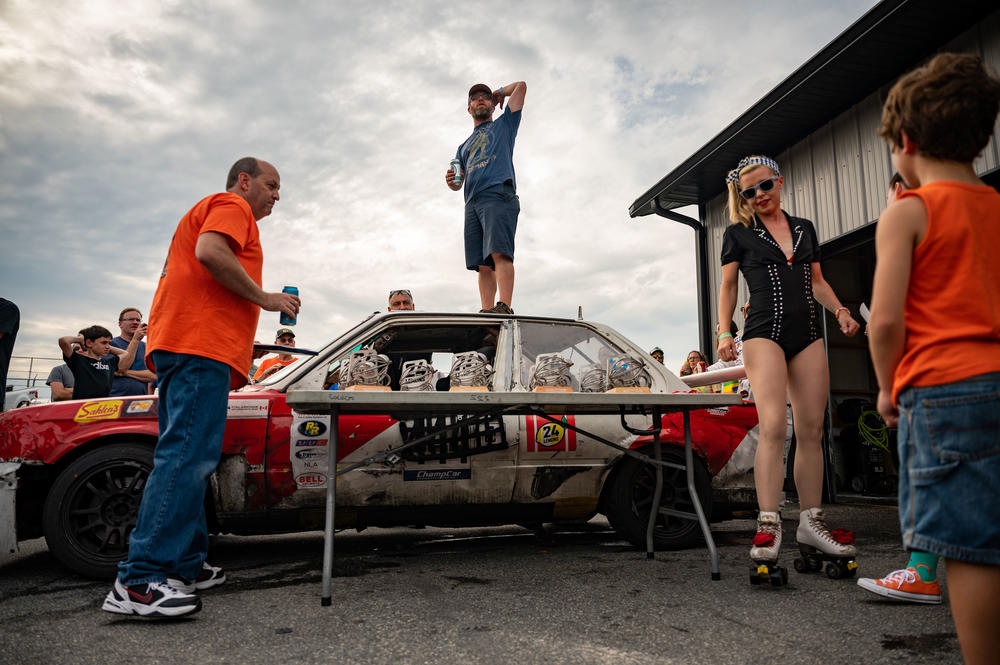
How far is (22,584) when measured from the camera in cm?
315

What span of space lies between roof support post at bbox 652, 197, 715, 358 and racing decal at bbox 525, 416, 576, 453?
662 cm

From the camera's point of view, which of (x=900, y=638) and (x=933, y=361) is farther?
(x=900, y=638)

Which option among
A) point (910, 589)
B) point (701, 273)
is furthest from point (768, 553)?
point (701, 273)

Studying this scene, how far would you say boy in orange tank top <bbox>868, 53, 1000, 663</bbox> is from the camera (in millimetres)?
1231

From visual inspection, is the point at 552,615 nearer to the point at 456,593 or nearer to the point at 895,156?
the point at 456,593

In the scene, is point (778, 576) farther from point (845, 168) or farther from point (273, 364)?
point (845, 168)

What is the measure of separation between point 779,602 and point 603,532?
93.5 inches

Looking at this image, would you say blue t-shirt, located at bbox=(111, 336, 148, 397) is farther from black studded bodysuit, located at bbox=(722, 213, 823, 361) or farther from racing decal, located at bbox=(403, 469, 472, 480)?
black studded bodysuit, located at bbox=(722, 213, 823, 361)

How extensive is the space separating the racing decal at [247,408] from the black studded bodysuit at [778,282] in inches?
99.9

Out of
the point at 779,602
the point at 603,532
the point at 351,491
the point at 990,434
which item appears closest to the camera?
the point at 990,434

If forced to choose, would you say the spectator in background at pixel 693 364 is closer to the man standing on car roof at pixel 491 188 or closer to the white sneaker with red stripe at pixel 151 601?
the man standing on car roof at pixel 491 188

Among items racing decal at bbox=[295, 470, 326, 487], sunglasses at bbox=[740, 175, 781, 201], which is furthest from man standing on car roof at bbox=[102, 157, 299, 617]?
sunglasses at bbox=[740, 175, 781, 201]

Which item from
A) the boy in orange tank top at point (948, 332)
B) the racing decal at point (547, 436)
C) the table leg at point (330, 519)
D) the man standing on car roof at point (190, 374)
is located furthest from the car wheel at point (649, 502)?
the boy in orange tank top at point (948, 332)

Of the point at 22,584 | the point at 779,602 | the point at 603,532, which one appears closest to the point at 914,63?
the point at 603,532
